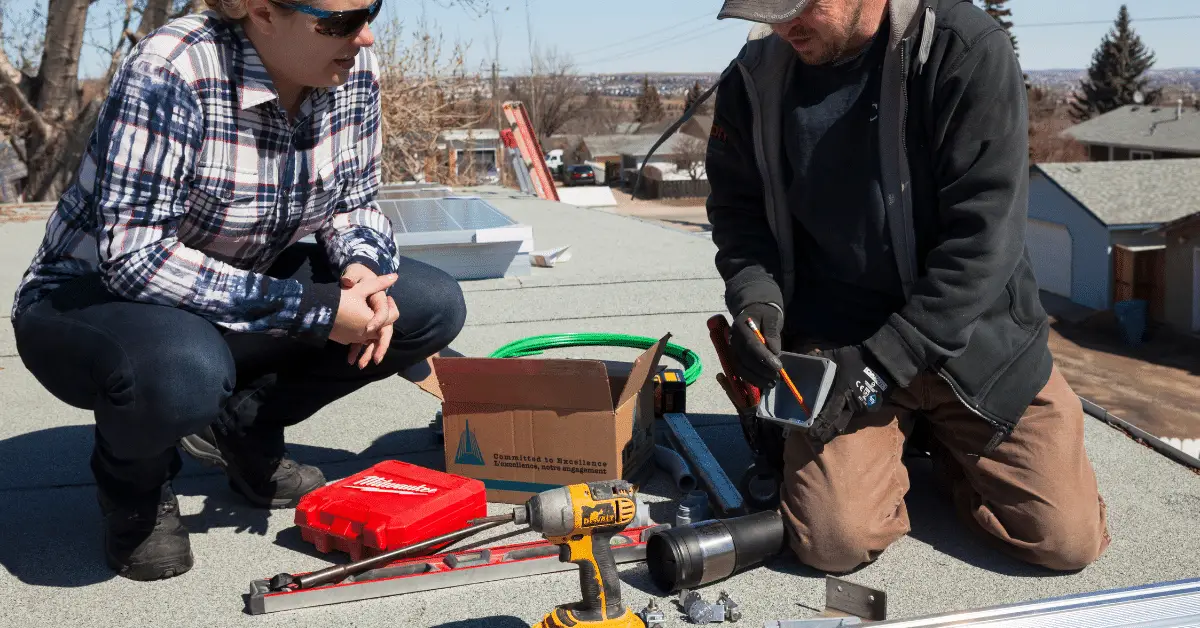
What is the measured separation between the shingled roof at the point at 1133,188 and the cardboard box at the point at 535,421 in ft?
106

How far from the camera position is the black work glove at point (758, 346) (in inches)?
96.9

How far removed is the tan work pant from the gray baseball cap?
0.92 m

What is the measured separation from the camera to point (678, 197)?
60219 mm

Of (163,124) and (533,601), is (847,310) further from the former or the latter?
(163,124)

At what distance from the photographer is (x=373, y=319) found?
2324 millimetres

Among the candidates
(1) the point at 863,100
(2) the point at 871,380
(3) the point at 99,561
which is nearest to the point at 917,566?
(2) the point at 871,380

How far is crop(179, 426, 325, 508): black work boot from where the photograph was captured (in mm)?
2650

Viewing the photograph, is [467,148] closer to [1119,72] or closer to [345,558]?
[345,558]

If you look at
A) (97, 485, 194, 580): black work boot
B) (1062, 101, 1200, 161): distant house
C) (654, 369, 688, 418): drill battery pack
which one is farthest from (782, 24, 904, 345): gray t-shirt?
(1062, 101, 1200, 161): distant house

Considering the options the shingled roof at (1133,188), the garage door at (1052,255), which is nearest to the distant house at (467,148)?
the garage door at (1052,255)

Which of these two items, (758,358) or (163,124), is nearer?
(163,124)

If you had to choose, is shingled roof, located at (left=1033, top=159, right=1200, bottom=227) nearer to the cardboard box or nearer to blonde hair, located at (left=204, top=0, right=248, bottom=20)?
the cardboard box

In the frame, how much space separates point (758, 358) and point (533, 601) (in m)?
0.76

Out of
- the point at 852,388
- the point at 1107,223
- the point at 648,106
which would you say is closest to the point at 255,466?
the point at 852,388
